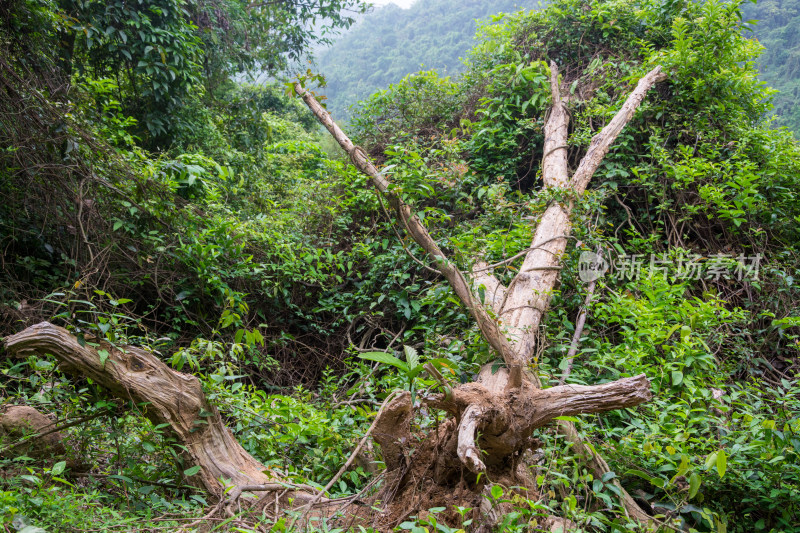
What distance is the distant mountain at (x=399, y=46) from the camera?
19844 mm

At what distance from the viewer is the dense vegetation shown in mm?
2281

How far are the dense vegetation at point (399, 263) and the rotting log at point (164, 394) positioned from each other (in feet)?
0.25

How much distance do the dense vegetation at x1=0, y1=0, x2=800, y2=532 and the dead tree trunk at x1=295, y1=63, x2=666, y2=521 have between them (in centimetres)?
14

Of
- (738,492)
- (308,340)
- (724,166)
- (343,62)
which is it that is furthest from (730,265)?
(343,62)

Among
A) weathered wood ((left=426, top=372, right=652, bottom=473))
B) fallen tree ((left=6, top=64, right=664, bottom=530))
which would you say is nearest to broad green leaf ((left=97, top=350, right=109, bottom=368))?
fallen tree ((left=6, top=64, right=664, bottom=530))

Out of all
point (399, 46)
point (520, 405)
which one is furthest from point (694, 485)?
point (399, 46)

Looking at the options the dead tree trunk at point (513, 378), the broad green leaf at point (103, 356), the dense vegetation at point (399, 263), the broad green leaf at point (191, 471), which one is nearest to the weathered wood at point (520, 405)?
the dead tree trunk at point (513, 378)

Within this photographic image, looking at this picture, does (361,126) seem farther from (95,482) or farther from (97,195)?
(95,482)

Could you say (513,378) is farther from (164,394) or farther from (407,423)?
(164,394)

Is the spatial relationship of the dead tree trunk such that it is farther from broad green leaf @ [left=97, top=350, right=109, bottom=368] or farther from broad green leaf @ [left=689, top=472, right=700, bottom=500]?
broad green leaf @ [left=97, top=350, right=109, bottom=368]

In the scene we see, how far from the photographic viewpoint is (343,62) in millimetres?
22547

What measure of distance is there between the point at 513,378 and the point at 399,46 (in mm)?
22036

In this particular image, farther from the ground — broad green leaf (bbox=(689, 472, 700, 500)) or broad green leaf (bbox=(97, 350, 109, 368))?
broad green leaf (bbox=(97, 350, 109, 368))

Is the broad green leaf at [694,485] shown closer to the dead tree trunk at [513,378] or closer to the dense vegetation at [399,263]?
the dense vegetation at [399,263]
